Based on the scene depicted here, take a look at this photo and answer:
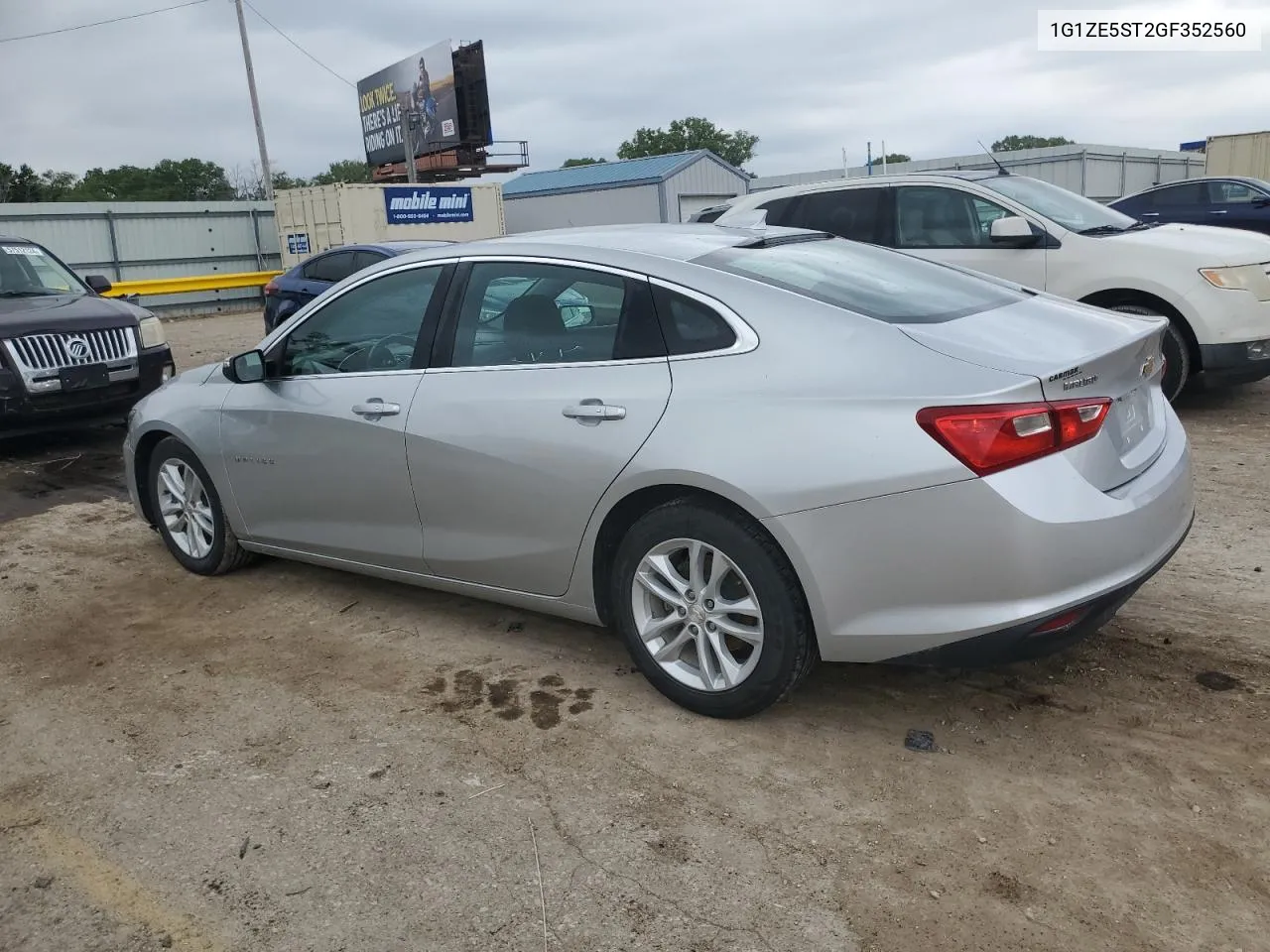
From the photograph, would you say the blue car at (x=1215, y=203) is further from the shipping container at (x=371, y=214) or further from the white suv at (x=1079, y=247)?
the shipping container at (x=371, y=214)

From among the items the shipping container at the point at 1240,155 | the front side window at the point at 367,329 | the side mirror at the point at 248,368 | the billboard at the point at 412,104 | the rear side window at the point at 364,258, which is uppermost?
the billboard at the point at 412,104

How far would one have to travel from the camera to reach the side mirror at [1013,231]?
7.85 meters

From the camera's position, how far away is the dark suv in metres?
7.95

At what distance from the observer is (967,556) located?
3021 mm

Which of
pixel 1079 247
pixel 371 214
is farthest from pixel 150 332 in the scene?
pixel 371 214

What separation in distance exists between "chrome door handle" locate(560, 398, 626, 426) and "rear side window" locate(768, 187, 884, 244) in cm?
539

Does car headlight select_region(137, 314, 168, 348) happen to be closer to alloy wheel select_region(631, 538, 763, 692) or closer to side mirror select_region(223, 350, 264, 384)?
side mirror select_region(223, 350, 264, 384)

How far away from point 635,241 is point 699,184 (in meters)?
33.7

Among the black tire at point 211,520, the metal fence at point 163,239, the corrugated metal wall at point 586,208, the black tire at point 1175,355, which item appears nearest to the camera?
the black tire at point 211,520

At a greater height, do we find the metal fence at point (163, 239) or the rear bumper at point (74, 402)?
the metal fence at point (163, 239)

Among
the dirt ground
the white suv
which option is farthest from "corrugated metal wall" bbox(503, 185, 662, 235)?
the dirt ground

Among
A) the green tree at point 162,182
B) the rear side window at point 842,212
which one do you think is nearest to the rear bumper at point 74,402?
the rear side window at point 842,212

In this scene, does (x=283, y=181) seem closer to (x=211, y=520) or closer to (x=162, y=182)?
(x=162, y=182)

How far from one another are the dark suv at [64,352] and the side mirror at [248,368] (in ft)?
13.2
